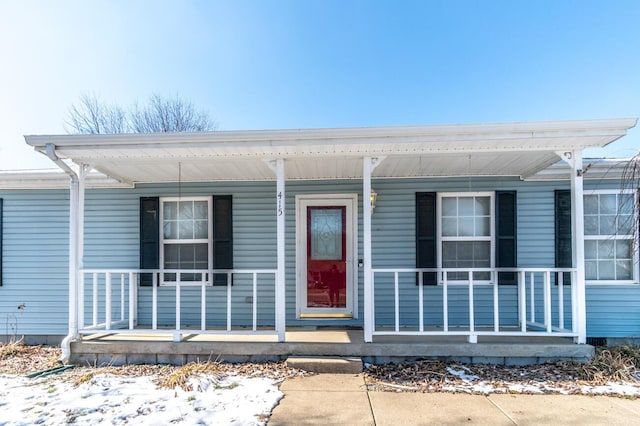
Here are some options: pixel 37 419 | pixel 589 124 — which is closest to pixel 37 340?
pixel 37 419

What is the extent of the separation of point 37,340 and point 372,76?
11.7 metres

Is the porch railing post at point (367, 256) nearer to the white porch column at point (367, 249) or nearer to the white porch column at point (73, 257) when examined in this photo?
the white porch column at point (367, 249)

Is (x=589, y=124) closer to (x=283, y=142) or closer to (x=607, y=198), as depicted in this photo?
(x=607, y=198)

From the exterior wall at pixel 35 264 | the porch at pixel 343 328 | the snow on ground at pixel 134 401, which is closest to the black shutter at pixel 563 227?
the porch at pixel 343 328

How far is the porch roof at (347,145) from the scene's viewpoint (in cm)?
374

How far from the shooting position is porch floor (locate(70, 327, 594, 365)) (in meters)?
4.14

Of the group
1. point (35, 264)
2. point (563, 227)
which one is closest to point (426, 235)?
point (563, 227)

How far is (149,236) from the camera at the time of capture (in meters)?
5.57

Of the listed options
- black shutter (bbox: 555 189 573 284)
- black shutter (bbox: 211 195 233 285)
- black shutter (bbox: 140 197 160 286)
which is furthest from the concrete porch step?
black shutter (bbox: 555 189 573 284)

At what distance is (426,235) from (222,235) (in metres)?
3.07

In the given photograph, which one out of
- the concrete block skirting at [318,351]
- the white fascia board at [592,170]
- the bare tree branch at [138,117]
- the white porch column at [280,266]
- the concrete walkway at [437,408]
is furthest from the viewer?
the bare tree branch at [138,117]

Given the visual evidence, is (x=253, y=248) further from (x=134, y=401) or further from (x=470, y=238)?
(x=470, y=238)

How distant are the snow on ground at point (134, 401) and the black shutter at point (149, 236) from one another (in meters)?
1.87

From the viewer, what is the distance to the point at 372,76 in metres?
12.8
